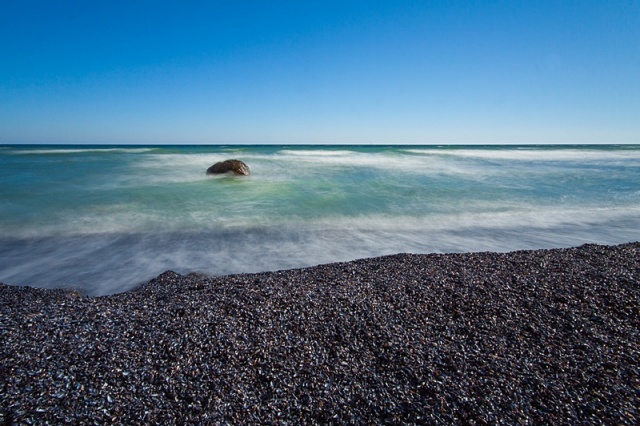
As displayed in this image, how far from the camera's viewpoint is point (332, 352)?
256 cm

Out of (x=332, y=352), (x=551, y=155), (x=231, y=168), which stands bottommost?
(x=332, y=352)

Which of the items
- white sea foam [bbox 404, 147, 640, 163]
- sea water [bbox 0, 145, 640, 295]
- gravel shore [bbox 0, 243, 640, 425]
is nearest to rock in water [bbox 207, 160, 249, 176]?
sea water [bbox 0, 145, 640, 295]

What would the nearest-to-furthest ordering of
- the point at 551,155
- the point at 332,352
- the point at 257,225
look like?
the point at 332,352
the point at 257,225
the point at 551,155

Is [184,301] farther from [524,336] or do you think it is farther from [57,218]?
[57,218]

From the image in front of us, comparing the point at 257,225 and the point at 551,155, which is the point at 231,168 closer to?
the point at 257,225

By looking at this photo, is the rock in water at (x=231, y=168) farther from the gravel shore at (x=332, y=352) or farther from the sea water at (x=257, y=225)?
the gravel shore at (x=332, y=352)

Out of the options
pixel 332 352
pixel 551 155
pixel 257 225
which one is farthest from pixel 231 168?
pixel 551 155

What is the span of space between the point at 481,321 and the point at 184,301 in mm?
2779

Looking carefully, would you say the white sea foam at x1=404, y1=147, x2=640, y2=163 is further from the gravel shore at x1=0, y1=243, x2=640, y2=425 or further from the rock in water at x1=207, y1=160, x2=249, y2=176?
the gravel shore at x1=0, y1=243, x2=640, y2=425

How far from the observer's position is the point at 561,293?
3.37 meters

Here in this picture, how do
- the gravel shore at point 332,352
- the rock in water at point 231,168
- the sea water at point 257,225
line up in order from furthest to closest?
the rock in water at point 231,168 → the sea water at point 257,225 → the gravel shore at point 332,352

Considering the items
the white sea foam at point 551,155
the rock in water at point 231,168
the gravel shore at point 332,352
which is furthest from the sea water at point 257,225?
the white sea foam at point 551,155

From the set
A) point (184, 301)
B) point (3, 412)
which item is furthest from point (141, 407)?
point (184, 301)

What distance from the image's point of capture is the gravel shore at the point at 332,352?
2.06m
